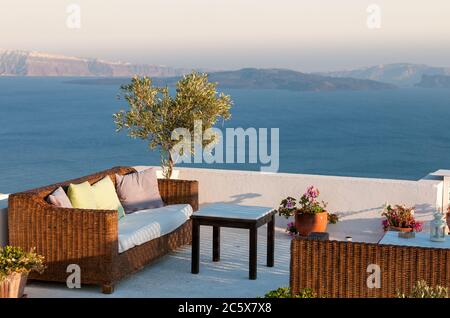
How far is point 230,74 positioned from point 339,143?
14533mm

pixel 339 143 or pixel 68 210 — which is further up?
pixel 68 210

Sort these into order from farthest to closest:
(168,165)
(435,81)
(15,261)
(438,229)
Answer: (435,81) → (168,165) → (438,229) → (15,261)

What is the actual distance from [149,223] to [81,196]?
0.72 m

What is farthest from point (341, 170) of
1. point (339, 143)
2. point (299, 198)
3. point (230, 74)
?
point (299, 198)

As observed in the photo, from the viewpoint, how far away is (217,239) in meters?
8.17

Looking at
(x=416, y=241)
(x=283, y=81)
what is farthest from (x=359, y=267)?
(x=283, y=81)

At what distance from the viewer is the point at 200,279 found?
295 inches

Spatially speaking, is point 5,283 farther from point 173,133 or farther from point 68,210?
point 173,133

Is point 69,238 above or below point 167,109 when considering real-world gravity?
below

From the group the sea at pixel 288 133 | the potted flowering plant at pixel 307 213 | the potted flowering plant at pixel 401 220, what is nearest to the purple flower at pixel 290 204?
the potted flowering plant at pixel 307 213

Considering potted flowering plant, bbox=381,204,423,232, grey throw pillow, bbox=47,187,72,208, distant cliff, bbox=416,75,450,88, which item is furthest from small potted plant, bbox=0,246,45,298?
distant cliff, bbox=416,75,450,88

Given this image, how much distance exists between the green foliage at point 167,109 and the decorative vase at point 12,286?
3467 millimetres

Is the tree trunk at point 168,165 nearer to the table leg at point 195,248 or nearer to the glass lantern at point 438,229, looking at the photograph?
the table leg at point 195,248

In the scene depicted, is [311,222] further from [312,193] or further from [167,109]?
[167,109]
